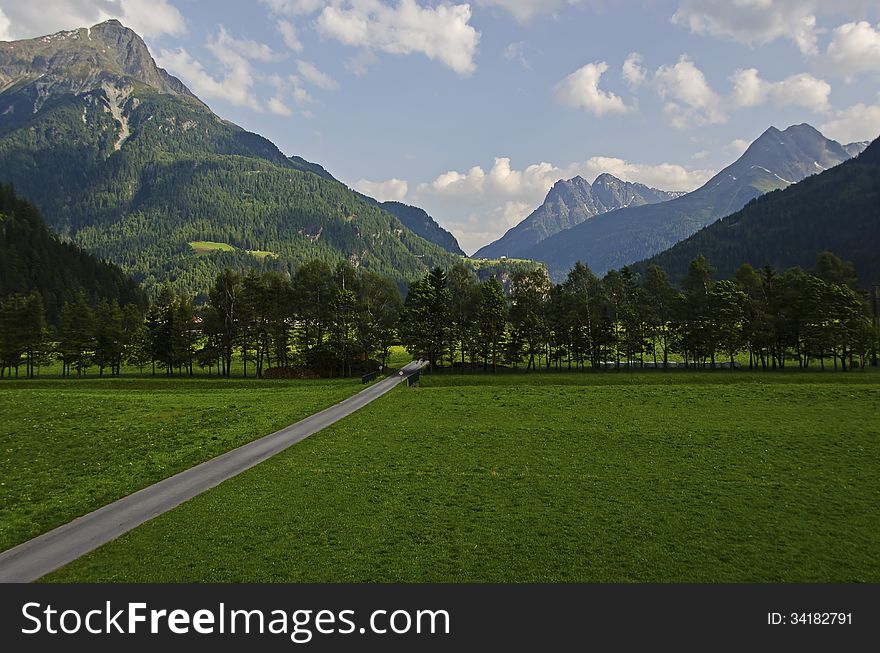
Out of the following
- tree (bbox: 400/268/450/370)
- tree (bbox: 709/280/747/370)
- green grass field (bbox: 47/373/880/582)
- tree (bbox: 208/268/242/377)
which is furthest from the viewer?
tree (bbox: 208/268/242/377)

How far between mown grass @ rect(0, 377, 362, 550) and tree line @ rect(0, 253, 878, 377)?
74.8ft

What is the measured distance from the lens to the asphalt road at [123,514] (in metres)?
15.9

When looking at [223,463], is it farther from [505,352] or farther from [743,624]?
[505,352]

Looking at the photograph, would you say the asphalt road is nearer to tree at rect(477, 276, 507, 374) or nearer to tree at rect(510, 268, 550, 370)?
tree at rect(477, 276, 507, 374)

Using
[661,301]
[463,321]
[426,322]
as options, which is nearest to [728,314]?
[661,301]

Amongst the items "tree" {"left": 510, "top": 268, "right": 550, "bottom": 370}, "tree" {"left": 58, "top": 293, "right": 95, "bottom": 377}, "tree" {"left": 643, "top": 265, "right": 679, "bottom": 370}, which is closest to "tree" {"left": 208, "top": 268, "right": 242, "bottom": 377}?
"tree" {"left": 58, "top": 293, "right": 95, "bottom": 377}

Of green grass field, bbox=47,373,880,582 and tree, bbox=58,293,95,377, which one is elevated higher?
tree, bbox=58,293,95,377

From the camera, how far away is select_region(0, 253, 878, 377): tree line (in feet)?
274

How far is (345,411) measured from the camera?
46.7m

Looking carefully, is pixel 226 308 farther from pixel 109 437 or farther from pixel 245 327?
pixel 109 437

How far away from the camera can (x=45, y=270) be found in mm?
175625

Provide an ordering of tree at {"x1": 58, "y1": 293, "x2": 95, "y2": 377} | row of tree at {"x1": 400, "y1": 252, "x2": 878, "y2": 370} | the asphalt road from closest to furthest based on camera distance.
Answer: the asphalt road → row of tree at {"x1": 400, "y1": 252, "x2": 878, "y2": 370} → tree at {"x1": 58, "y1": 293, "x2": 95, "y2": 377}

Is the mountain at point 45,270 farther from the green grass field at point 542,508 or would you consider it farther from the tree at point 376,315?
the green grass field at point 542,508

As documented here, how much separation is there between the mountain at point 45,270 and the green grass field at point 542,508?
165 meters
